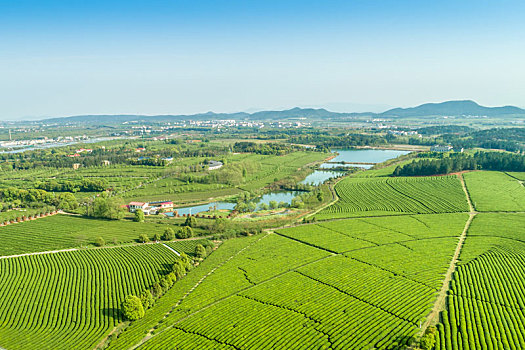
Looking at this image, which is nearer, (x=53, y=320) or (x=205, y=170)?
(x=53, y=320)

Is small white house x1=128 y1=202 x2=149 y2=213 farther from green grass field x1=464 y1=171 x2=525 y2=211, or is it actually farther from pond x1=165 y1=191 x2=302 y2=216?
green grass field x1=464 y1=171 x2=525 y2=211

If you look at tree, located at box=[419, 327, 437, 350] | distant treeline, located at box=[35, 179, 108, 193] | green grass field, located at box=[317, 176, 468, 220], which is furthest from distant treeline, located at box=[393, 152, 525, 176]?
distant treeline, located at box=[35, 179, 108, 193]

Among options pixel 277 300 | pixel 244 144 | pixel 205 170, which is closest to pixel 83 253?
pixel 277 300

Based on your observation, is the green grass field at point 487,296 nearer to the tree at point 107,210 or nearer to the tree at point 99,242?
the tree at point 99,242

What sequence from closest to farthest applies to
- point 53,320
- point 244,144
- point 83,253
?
point 53,320 < point 83,253 < point 244,144

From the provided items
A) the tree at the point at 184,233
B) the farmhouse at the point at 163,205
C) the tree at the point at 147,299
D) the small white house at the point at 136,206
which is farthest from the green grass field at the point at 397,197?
the tree at the point at 147,299

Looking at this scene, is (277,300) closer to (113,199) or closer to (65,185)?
(113,199)

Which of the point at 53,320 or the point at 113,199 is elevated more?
the point at 113,199
